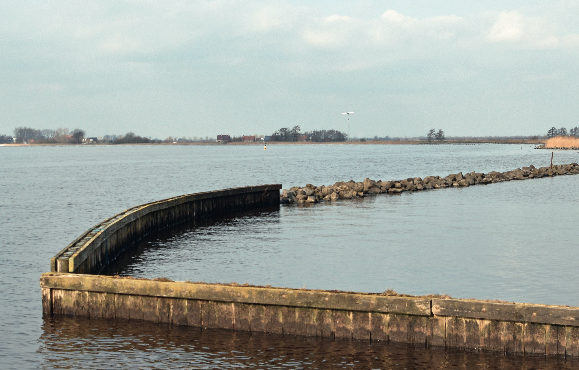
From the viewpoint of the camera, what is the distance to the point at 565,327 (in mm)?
13328

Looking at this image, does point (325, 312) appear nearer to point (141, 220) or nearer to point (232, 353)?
point (232, 353)

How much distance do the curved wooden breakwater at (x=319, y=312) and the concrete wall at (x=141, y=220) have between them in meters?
0.65

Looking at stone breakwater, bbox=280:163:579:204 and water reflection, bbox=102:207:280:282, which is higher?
stone breakwater, bbox=280:163:579:204

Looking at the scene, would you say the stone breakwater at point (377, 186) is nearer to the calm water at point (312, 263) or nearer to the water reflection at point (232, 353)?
the calm water at point (312, 263)

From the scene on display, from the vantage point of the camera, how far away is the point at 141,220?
31.0m

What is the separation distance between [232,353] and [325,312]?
2374 mm

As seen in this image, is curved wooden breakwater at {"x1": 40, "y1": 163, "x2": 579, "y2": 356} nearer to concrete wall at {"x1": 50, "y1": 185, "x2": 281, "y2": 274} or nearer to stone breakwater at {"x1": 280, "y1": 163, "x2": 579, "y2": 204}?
concrete wall at {"x1": 50, "y1": 185, "x2": 281, "y2": 274}

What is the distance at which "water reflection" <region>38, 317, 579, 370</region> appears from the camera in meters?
13.3

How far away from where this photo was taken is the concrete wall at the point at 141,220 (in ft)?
63.6

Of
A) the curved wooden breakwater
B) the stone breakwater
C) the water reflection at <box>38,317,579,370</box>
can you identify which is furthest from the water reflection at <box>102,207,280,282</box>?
the stone breakwater

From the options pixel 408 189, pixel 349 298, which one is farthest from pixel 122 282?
pixel 408 189

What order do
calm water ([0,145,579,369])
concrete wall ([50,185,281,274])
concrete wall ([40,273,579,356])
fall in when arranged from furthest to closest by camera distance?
concrete wall ([50,185,281,274]) → calm water ([0,145,579,369]) → concrete wall ([40,273,579,356])

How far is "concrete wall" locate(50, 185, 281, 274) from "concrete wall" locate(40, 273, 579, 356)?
1907 mm

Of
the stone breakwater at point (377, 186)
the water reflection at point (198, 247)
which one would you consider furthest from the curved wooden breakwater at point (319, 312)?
the stone breakwater at point (377, 186)
